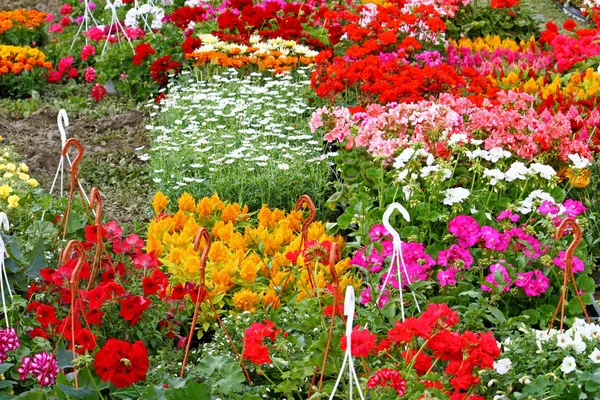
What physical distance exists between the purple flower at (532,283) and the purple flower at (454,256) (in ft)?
0.78

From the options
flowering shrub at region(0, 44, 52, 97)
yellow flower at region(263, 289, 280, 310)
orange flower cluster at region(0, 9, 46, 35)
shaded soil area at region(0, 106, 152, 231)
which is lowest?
shaded soil area at region(0, 106, 152, 231)

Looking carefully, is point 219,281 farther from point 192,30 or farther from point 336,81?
point 192,30

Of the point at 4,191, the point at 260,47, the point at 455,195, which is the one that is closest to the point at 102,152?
the point at 260,47

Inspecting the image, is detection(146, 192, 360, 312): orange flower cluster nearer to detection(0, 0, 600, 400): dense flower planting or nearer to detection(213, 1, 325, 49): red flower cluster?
detection(0, 0, 600, 400): dense flower planting

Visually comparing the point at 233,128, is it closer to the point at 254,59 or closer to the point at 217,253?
the point at 254,59

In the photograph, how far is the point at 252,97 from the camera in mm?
6438

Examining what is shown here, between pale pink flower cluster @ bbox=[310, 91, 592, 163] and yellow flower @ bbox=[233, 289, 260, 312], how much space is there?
1.20 meters

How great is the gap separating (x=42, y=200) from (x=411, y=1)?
5326 mm

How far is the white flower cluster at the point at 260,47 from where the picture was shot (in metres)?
7.09

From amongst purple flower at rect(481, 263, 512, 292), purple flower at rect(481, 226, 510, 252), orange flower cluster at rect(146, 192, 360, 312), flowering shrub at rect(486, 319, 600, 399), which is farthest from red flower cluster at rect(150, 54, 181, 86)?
flowering shrub at rect(486, 319, 600, 399)

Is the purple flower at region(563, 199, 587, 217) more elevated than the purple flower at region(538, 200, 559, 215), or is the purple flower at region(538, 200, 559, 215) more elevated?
the purple flower at region(538, 200, 559, 215)

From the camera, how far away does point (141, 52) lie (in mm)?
7770

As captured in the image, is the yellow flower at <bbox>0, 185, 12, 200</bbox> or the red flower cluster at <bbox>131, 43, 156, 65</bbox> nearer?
the yellow flower at <bbox>0, 185, 12, 200</bbox>

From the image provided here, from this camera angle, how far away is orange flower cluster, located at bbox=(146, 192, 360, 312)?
3.70 metres
